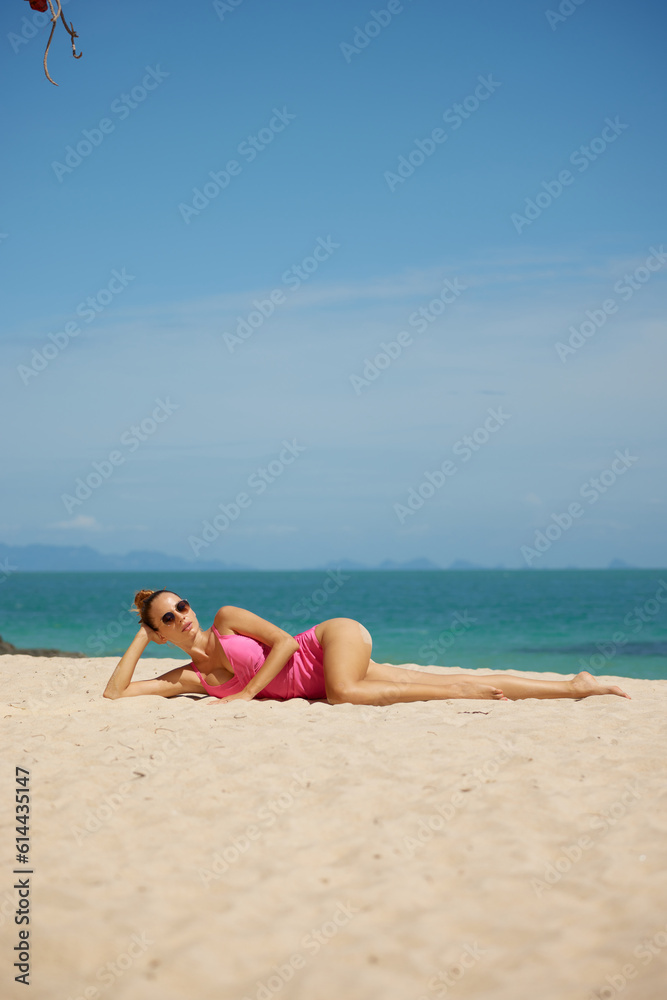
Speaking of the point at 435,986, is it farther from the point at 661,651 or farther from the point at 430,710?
the point at 661,651

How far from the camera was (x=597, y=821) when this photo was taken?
331 cm

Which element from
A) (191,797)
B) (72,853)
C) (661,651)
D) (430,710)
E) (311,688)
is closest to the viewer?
(72,853)

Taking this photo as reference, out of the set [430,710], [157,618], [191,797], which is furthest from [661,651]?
[191,797]

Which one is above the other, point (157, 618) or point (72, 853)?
point (157, 618)

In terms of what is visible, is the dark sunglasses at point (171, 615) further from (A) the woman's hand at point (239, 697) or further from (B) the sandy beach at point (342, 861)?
(B) the sandy beach at point (342, 861)

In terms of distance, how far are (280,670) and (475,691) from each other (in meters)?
1.59

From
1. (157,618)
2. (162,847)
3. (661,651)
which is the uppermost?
(661,651)

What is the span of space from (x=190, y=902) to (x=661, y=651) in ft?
58.7
